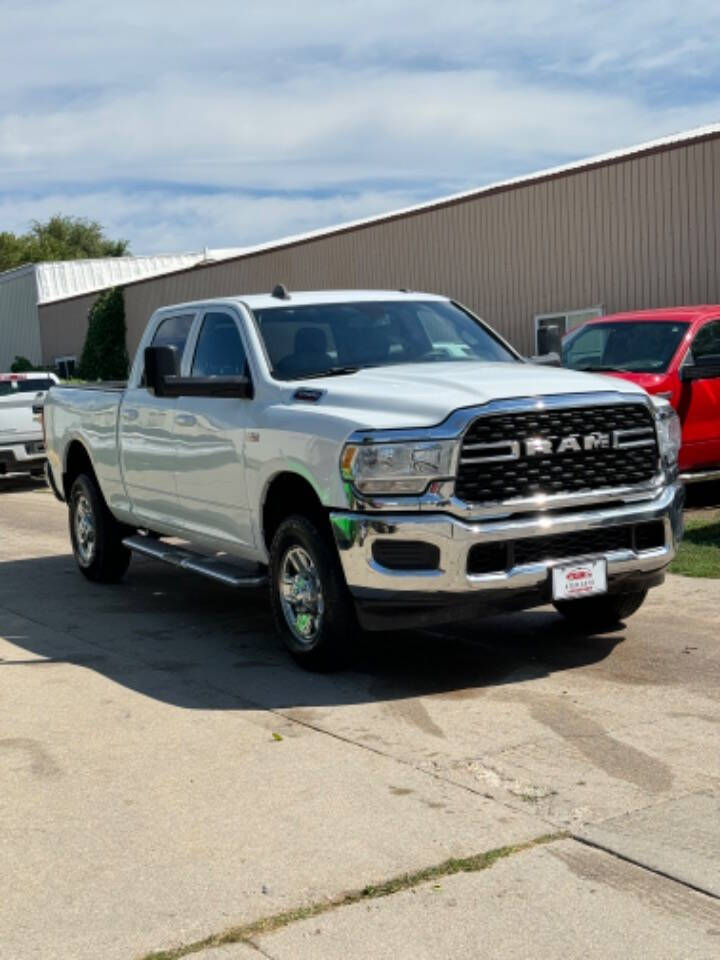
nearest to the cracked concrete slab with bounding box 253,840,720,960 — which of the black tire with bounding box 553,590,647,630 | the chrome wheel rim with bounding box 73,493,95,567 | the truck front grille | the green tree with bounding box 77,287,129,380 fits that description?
the truck front grille

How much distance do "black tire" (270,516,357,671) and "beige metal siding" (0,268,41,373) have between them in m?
43.9

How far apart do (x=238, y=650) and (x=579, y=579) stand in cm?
226

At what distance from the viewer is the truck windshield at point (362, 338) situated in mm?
8156

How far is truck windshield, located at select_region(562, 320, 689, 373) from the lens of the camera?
43.1 feet

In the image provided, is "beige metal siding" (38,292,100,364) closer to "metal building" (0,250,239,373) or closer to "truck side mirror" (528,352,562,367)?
"metal building" (0,250,239,373)

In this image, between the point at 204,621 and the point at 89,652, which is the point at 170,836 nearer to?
the point at 89,652

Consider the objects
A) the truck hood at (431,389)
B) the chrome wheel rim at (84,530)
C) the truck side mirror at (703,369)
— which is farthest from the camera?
the truck side mirror at (703,369)

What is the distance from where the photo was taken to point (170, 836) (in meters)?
4.99

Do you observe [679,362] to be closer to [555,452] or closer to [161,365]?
[161,365]

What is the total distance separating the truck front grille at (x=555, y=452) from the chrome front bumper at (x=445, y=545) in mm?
154

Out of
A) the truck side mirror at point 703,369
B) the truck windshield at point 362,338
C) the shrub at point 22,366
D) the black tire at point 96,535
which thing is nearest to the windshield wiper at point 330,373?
the truck windshield at point 362,338

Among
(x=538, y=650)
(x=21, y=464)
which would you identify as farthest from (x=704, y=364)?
(x=21, y=464)

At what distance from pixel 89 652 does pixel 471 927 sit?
180 inches

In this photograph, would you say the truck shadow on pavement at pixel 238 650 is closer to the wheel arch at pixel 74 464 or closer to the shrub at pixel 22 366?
the wheel arch at pixel 74 464
